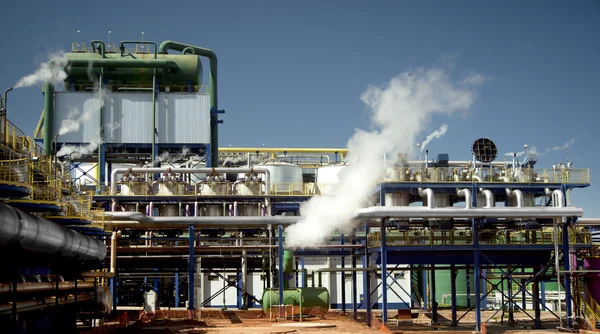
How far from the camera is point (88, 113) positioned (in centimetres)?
6562

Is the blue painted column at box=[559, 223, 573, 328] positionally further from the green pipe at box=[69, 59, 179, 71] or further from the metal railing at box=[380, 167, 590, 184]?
the green pipe at box=[69, 59, 179, 71]

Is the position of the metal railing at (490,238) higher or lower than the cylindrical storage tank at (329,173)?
lower

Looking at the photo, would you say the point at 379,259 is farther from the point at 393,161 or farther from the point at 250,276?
the point at 250,276

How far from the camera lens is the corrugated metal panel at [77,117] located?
65562 millimetres

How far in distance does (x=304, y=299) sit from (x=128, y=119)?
2581 centimetres

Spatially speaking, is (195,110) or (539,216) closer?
(539,216)

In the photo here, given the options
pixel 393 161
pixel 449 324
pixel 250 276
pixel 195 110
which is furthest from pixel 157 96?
pixel 449 324

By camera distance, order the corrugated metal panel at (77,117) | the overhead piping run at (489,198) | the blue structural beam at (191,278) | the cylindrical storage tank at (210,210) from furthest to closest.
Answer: the corrugated metal panel at (77,117) → the cylindrical storage tank at (210,210) → the blue structural beam at (191,278) → the overhead piping run at (489,198)

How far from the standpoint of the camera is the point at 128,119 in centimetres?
6612

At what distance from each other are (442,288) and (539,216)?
3130 cm

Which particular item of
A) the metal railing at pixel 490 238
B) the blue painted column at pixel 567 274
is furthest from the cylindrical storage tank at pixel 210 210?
the blue painted column at pixel 567 274

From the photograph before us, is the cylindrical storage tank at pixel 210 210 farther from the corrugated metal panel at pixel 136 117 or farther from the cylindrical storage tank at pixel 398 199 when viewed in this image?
the cylindrical storage tank at pixel 398 199

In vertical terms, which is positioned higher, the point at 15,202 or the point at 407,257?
the point at 15,202

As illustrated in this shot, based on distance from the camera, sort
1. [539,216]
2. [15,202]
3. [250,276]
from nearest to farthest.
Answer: [15,202] < [539,216] < [250,276]
